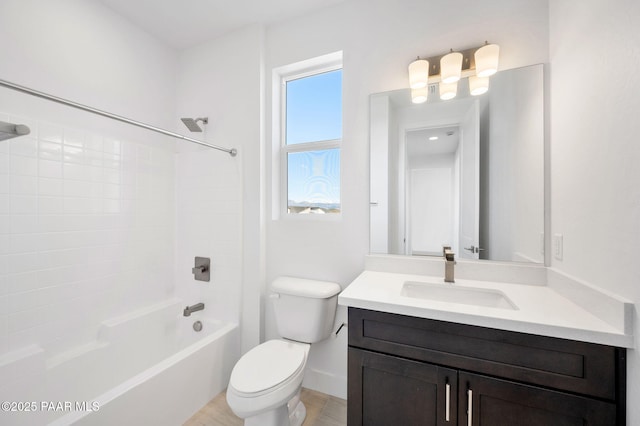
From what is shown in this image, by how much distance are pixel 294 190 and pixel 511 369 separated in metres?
1.61

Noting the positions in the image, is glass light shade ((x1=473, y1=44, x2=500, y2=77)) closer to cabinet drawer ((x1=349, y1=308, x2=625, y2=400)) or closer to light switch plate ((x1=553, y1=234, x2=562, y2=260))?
light switch plate ((x1=553, y1=234, x2=562, y2=260))

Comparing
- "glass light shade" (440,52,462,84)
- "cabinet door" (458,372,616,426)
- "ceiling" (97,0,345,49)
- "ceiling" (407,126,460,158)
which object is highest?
"ceiling" (97,0,345,49)

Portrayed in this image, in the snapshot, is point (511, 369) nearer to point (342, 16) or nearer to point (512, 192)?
point (512, 192)

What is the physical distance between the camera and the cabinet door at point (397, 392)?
3.27ft

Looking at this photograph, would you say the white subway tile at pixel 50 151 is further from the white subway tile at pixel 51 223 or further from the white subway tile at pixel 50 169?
the white subway tile at pixel 51 223

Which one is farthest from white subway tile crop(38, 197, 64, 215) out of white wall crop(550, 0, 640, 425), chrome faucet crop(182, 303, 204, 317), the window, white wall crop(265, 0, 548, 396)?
white wall crop(550, 0, 640, 425)

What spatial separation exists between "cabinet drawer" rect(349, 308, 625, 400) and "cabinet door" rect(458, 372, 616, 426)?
32 mm

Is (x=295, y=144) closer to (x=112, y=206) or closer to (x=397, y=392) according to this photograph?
(x=112, y=206)

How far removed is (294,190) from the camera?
2027 millimetres

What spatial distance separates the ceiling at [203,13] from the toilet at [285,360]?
1.92 meters

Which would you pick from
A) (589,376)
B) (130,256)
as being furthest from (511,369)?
(130,256)

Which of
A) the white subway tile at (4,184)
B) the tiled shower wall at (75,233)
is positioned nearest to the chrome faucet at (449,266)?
the tiled shower wall at (75,233)

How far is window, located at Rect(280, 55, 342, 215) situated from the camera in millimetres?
1882

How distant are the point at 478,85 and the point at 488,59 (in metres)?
0.13
